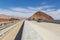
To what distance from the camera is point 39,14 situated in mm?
186875

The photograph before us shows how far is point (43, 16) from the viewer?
18300 cm

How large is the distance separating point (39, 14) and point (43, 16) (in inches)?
279
